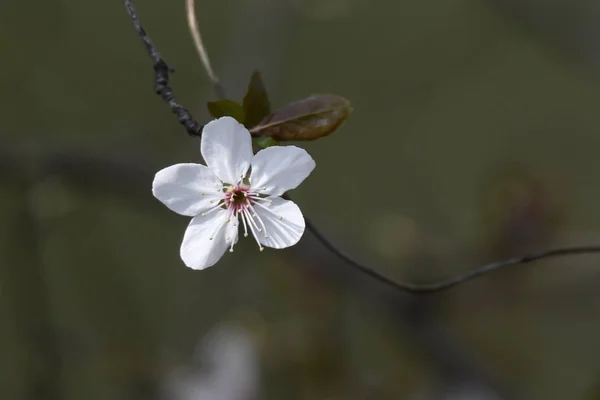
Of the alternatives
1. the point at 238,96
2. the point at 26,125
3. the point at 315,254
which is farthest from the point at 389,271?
the point at 26,125

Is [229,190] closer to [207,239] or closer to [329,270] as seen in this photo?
[207,239]

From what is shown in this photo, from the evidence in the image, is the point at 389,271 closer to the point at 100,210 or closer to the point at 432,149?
the point at 432,149

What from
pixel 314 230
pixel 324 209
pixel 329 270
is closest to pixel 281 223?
pixel 314 230

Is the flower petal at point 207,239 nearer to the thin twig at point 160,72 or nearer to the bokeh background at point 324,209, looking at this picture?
the thin twig at point 160,72

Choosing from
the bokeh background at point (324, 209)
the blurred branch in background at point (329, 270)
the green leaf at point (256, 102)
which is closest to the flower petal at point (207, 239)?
the green leaf at point (256, 102)

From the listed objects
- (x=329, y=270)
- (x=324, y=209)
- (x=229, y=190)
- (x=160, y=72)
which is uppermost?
(x=160, y=72)
